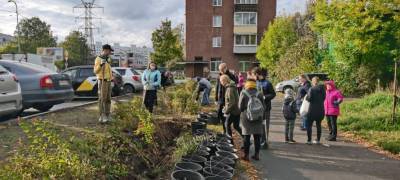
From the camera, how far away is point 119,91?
17656mm

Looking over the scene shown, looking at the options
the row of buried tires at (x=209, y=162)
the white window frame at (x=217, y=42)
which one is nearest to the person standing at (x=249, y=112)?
the row of buried tires at (x=209, y=162)

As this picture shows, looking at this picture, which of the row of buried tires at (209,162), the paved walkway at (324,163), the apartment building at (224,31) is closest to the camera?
the row of buried tires at (209,162)

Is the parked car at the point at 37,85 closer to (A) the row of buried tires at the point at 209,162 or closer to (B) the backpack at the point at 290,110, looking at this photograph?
(A) the row of buried tires at the point at 209,162

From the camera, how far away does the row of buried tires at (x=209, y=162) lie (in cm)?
446

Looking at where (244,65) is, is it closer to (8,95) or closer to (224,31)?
(224,31)

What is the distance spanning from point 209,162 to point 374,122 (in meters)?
7.63

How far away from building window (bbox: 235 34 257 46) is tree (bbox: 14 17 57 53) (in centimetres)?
4972

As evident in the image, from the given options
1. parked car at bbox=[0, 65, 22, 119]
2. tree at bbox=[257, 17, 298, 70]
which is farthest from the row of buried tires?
tree at bbox=[257, 17, 298, 70]

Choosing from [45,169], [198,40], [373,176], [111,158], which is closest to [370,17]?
[373,176]

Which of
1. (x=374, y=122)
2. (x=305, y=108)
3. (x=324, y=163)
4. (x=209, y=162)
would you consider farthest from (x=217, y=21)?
(x=209, y=162)

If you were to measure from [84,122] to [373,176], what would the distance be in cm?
619

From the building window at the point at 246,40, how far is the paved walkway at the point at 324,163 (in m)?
41.5

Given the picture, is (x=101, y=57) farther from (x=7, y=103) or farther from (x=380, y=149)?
(x=380, y=149)

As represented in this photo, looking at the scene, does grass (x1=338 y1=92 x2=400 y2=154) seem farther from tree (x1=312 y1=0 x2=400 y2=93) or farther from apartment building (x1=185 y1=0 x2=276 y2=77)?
apartment building (x1=185 y1=0 x2=276 y2=77)
